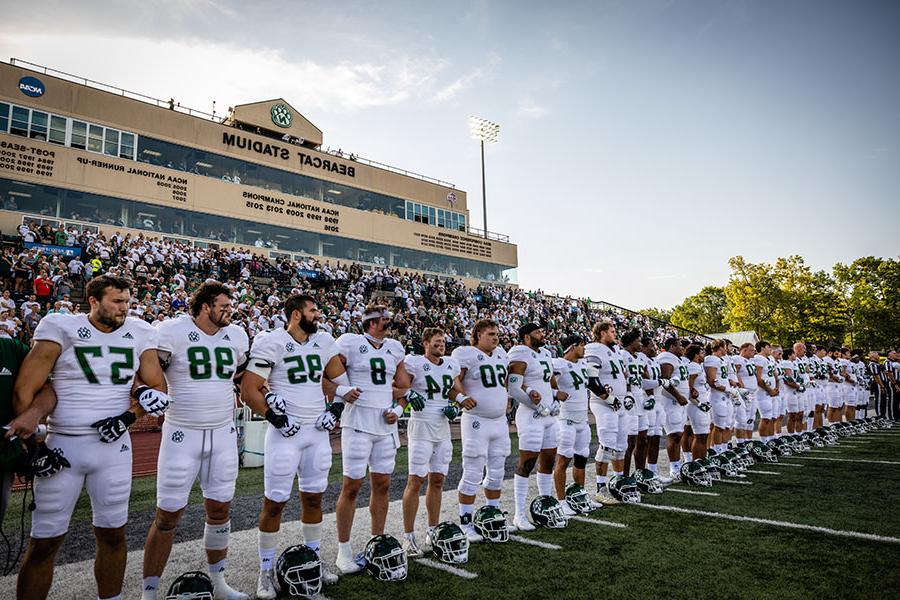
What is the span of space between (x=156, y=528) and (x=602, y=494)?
575cm

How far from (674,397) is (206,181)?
24.6 metres

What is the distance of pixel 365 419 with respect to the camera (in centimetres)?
525

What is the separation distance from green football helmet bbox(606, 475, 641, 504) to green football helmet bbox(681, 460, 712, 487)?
153 cm

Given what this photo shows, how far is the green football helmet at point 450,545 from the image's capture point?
5125 millimetres

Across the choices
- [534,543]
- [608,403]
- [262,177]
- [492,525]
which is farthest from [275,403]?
[262,177]

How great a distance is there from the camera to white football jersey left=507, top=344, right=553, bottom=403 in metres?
6.81

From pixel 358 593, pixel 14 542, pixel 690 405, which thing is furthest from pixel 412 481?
pixel 690 405

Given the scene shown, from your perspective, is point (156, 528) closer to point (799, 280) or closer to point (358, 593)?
point (358, 593)

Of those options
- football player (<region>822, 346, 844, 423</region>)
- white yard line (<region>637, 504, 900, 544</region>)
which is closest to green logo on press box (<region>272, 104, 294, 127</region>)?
football player (<region>822, 346, 844, 423</region>)

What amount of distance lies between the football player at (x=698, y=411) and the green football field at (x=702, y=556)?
1416 mm

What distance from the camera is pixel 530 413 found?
6.71 m

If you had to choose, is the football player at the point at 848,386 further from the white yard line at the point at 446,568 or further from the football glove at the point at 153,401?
the football glove at the point at 153,401

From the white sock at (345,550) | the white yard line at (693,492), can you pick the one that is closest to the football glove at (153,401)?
the white sock at (345,550)

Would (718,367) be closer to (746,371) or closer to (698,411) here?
(698,411)
